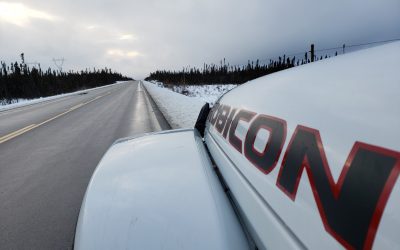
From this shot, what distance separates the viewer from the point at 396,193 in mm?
669

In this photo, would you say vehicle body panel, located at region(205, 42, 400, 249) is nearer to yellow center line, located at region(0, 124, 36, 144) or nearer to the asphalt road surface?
the asphalt road surface

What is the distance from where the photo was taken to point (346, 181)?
2.68 feet

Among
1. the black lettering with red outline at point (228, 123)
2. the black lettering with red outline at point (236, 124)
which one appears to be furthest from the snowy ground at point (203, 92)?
the black lettering with red outline at point (236, 124)

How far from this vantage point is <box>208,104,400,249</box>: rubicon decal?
2.34ft

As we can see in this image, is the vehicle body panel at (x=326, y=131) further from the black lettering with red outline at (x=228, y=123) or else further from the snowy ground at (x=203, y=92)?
the snowy ground at (x=203, y=92)

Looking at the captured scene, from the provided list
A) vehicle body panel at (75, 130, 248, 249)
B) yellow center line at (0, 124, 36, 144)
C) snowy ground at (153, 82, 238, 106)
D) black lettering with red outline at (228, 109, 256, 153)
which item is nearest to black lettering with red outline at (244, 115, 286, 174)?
black lettering with red outline at (228, 109, 256, 153)

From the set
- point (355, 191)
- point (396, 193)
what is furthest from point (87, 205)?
point (396, 193)

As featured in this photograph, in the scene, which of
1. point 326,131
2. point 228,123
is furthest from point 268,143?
point 228,123

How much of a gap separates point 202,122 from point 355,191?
2.71 m

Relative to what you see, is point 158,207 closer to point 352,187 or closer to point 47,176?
point 352,187

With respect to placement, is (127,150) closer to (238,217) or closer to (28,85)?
(238,217)

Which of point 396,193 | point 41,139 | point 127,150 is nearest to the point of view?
point 396,193

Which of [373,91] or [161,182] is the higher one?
[373,91]

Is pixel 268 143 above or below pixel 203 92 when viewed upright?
above
